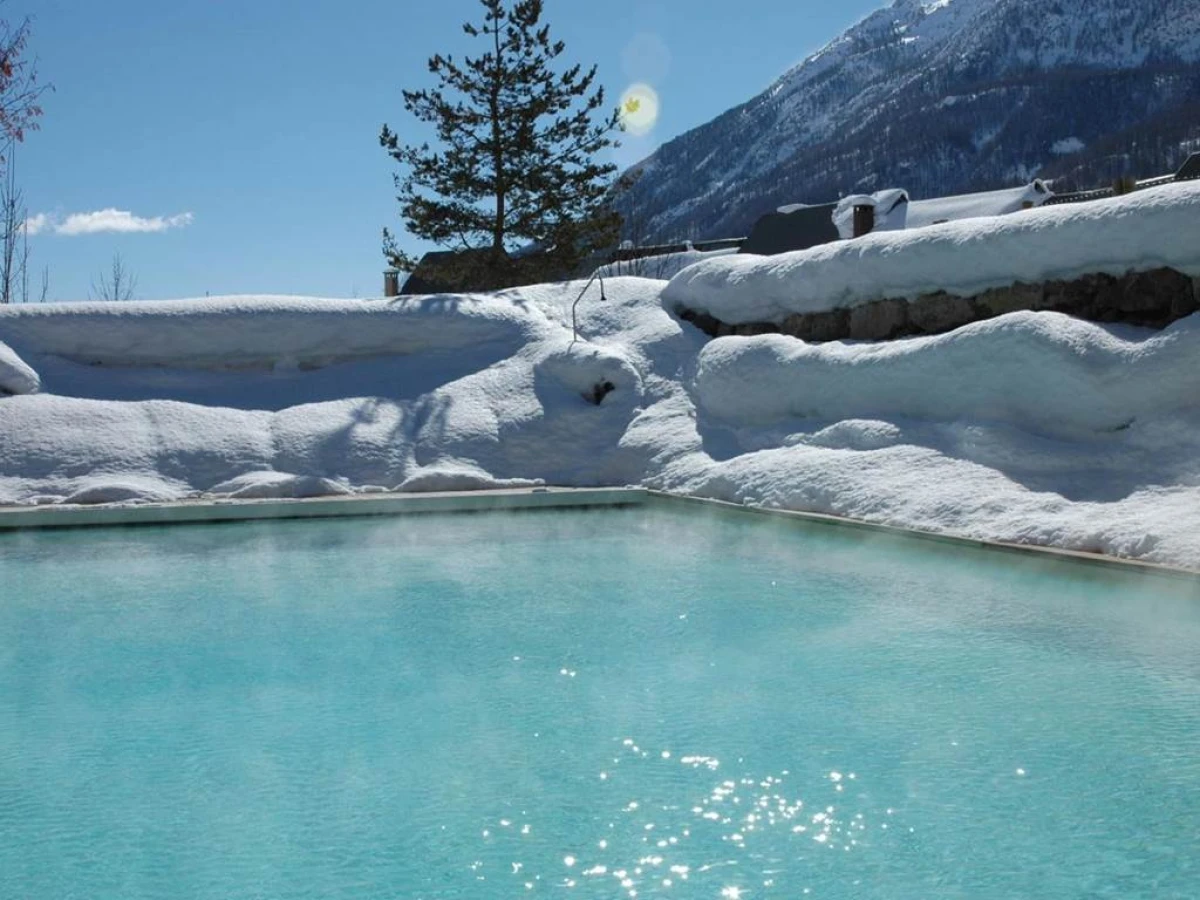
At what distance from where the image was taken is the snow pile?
24.0ft

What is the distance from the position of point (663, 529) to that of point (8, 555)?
455cm

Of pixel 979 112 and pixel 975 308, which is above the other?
pixel 979 112

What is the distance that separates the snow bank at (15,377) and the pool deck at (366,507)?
80.6 inches

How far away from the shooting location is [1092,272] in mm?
8242

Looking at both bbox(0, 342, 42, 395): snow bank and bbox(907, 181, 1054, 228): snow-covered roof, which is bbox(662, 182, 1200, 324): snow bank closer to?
bbox(0, 342, 42, 395): snow bank

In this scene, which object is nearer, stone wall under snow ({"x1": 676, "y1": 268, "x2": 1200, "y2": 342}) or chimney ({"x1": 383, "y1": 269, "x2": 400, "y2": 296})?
stone wall under snow ({"x1": 676, "y1": 268, "x2": 1200, "y2": 342})

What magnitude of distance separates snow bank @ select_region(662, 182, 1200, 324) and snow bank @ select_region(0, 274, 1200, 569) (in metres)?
0.53

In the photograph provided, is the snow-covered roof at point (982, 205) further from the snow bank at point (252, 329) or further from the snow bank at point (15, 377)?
the snow bank at point (15, 377)

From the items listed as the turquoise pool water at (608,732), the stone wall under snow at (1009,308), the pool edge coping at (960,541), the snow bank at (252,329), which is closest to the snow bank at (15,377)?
the snow bank at (252,329)

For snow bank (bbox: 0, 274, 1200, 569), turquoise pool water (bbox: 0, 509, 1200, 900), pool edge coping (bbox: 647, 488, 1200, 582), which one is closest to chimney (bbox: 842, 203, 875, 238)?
snow bank (bbox: 0, 274, 1200, 569)

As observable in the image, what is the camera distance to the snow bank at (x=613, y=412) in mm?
7309

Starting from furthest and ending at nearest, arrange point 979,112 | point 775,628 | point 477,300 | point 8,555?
point 979,112
point 477,300
point 8,555
point 775,628

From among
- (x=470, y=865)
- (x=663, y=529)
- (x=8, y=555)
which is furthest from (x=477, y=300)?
(x=470, y=865)

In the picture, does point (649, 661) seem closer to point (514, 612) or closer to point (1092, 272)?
point (514, 612)
